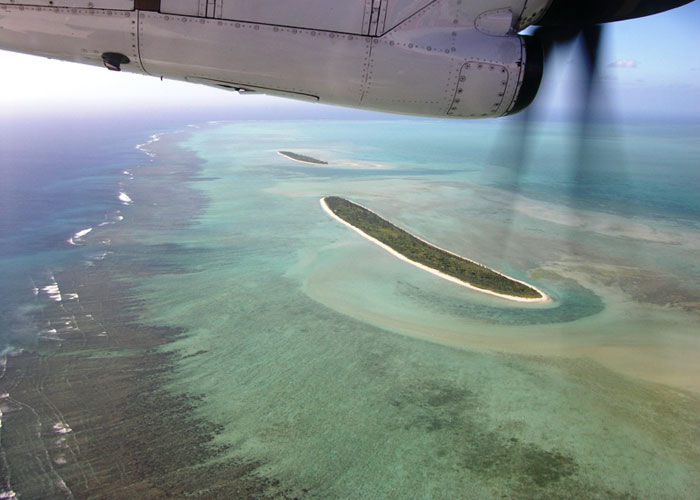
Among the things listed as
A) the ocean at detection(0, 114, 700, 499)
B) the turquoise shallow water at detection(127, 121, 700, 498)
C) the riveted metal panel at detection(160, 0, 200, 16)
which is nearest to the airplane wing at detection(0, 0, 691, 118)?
the riveted metal panel at detection(160, 0, 200, 16)

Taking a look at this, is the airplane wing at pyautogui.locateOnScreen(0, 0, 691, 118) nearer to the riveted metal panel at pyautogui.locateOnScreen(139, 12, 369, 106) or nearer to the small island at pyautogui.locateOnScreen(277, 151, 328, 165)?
the riveted metal panel at pyautogui.locateOnScreen(139, 12, 369, 106)

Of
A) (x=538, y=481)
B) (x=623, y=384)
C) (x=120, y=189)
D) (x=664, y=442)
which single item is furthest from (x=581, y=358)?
(x=120, y=189)

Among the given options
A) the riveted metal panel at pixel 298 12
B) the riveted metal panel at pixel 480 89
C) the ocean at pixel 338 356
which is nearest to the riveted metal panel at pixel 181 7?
the riveted metal panel at pixel 298 12

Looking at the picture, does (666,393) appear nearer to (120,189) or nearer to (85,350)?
(85,350)

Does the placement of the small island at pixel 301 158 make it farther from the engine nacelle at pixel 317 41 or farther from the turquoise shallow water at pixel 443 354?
the engine nacelle at pixel 317 41

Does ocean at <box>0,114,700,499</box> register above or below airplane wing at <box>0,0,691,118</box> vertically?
below

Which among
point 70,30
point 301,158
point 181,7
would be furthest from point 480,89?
point 301,158
